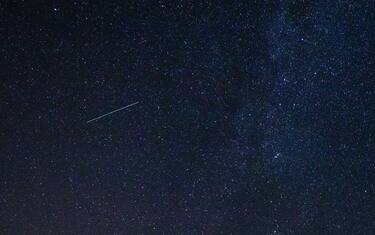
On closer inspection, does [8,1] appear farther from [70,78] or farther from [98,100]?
[98,100]

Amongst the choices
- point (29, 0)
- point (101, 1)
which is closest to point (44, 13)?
point (29, 0)

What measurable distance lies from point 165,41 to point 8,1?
850 mm

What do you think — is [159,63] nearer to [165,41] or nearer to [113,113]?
[165,41]

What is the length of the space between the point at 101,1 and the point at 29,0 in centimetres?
38

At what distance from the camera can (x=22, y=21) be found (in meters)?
2.85

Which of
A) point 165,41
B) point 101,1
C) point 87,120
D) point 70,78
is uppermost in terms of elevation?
point 101,1

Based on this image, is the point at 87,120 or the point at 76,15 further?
the point at 87,120

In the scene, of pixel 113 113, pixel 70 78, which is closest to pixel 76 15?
A: pixel 70 78

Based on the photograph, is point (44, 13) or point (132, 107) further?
point (132, 107)

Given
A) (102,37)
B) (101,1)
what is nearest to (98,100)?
(102,37)

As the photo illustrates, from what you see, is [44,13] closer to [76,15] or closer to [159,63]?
[76,15]

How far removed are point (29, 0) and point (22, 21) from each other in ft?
0.39

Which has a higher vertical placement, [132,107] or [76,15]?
[76,15]

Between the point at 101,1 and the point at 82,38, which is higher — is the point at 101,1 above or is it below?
above
